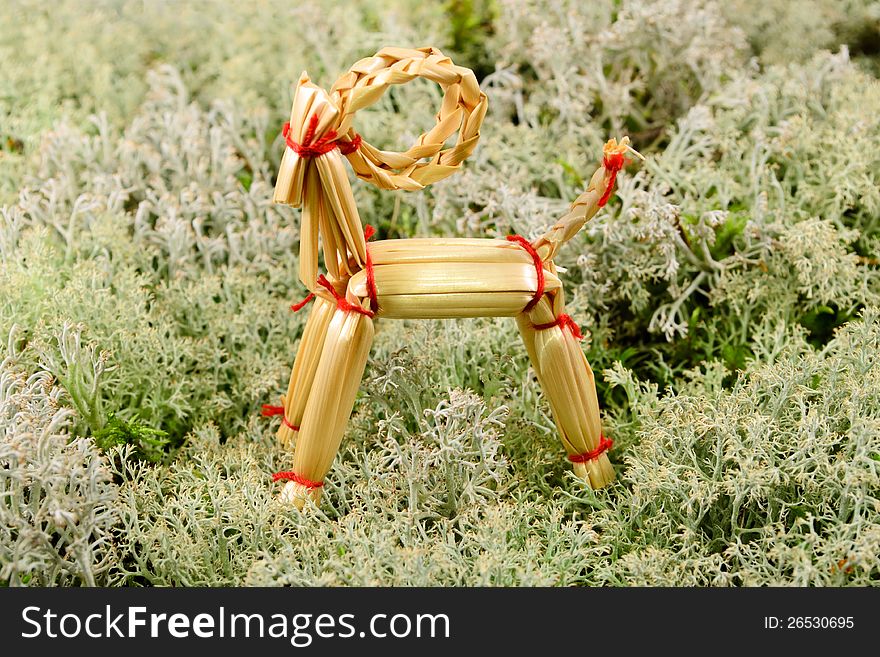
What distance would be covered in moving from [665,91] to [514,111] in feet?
1.95

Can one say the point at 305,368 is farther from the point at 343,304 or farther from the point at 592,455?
the point at 592,455

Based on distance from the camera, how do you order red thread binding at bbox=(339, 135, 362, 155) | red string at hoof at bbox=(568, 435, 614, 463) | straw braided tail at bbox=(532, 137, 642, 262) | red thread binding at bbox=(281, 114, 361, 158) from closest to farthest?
red thread binding at bbox=(281, 114, 361, 158) → red thread binding at bbox=(339, 135, 362, 155) → straw braided tail at bbox=(532, 137, 642, 262) → red string at hoof at bbox=(568, 435, 614, 463)

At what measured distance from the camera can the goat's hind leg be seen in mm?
1953

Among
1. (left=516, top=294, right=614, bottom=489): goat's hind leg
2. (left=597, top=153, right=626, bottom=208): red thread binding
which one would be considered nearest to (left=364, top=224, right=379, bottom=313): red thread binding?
(left=516, top=294, right=614, bottom=489): goat's hind leg

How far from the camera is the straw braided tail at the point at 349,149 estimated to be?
174 cm

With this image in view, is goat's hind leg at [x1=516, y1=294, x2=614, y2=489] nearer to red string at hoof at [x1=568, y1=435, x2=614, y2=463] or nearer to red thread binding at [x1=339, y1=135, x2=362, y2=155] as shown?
red string at hoof at [x1=568, y1=435, x2=614, y2=463]

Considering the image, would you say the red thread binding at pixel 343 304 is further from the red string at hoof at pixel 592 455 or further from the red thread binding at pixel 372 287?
the red string at hoof at pixel 592 455

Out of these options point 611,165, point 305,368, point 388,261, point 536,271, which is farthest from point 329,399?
point 611,165

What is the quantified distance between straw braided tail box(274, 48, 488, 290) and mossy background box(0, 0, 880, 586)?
40cm

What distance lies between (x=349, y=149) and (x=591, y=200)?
0.54 meters

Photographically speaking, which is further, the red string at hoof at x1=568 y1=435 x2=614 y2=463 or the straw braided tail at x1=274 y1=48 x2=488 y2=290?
the red string at hoof at x1=568 y1=435 x2=614 y2=463

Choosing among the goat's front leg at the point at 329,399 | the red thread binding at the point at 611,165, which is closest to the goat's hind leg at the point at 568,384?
the red thread binding at the point at 611,165

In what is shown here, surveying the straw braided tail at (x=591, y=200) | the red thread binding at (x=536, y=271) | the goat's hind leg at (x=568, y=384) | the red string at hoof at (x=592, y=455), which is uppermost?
the straw braided tail at (x=591, y=200)

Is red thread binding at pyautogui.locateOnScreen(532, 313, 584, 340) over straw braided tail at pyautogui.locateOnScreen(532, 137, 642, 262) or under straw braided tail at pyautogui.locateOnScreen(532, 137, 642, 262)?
under
